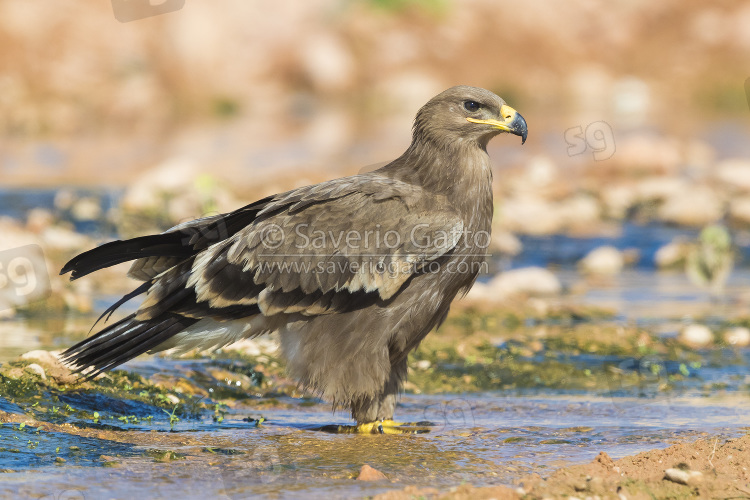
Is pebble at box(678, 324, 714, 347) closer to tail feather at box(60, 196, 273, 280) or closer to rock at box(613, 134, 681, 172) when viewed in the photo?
tail feather at box(60, 196, 273, 280)

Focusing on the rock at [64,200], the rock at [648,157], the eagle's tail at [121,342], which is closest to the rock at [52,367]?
the eagle's tail at [121,342]

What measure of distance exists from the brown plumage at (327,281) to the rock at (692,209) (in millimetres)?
8874

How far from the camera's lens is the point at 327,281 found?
18.9ft

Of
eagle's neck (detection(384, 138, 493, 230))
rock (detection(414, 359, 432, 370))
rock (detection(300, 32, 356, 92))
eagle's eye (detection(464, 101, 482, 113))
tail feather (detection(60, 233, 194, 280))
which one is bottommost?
rock (detection(414, 359, 432, 370))

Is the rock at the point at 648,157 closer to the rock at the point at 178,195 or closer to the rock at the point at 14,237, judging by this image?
the rock at the point at 178,195

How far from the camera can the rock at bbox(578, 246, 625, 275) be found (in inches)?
478

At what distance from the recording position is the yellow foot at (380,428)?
5.98 meters

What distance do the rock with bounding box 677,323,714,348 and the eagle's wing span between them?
→ 10.8 feet

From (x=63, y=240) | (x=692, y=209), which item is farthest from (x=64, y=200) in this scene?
(x=692, y=209)

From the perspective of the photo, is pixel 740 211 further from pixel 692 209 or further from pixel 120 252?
pixel 120 252

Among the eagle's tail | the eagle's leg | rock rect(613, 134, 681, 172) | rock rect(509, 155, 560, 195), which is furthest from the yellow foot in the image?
rock rect(613, 134, 681, 172)

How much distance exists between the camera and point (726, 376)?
747cm

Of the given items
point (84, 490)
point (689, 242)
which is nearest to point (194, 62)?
point (689, 242)

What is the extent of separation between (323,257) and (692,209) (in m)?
9.64
